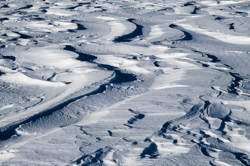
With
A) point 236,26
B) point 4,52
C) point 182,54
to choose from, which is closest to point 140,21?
point 236,26

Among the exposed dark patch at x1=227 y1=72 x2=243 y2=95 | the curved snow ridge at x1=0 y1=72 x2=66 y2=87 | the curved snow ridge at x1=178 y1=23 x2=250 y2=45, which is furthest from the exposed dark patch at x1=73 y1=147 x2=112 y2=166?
the curved snow ridge at x1=178 y1=23 x2=250 y2=45

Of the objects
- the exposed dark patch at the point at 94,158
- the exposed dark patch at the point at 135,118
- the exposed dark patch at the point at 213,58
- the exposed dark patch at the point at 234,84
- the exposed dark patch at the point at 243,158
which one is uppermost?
the exposed dark patch at the point at 213,58

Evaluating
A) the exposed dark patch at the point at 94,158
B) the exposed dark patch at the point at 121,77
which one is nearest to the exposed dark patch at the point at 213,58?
the exposed dark patch at the point at 121,77

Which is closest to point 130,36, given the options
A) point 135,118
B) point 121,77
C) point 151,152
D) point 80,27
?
point 80,27

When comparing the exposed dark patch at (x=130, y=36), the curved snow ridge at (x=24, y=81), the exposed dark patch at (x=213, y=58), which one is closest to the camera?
the curved snow ridge at (x=24, y=81)

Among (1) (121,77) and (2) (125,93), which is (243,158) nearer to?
A: (2) (125,93)

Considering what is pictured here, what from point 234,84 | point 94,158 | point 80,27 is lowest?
point 94,158

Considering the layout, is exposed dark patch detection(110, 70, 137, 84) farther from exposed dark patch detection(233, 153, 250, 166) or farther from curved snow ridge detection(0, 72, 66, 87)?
exposed dark patch detection(233, 153, 250, 166)

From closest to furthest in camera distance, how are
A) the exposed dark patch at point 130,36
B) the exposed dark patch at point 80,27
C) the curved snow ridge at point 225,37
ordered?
the curved snow ridge at point 225,37 < the exposed dark patch at point 130,36 < the exposed dark patch at point 80,27

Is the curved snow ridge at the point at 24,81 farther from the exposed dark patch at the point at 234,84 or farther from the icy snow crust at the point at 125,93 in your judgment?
the exposed dark patch at the point at 234,84
